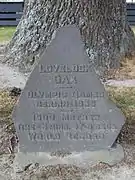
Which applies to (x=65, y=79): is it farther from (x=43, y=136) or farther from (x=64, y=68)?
(x=43, y=136)

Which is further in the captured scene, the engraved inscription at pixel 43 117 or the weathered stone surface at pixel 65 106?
the engraved inscription at pixel 43 117

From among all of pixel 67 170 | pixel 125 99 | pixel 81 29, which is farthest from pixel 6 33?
pixel 67 170

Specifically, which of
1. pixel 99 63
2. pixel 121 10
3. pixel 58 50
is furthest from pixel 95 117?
pixel 121 10

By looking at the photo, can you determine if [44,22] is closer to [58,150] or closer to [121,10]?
[121,10]

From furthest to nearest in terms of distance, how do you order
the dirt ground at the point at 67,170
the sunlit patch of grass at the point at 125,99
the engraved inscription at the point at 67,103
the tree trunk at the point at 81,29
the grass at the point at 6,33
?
the grass at the point at 6,33 → the tree trunk at the point at 81,29 → the sunlit patch of grass at the point at 125,99 → the engraved inscription at the point at 67,103 → the dirt ground at the point at 67,170

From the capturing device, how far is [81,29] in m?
6.93

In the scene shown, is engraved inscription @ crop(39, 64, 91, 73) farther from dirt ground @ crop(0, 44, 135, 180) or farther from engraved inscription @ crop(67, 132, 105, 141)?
dirt ground @ crop(0, 44, 135, 180)

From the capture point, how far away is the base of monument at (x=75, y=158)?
3635mm

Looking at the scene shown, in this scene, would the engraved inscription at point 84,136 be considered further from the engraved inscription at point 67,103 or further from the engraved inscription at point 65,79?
the engraved inscription at point 65,79

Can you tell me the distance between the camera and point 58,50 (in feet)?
11.5

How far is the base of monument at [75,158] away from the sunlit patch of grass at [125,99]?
93 centimetres

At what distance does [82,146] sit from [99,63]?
143 inches

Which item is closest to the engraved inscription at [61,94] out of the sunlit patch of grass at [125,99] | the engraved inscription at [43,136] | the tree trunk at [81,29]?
Result: the engraved inscription at [43,136]

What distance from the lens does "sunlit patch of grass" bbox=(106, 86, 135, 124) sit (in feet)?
16.0
